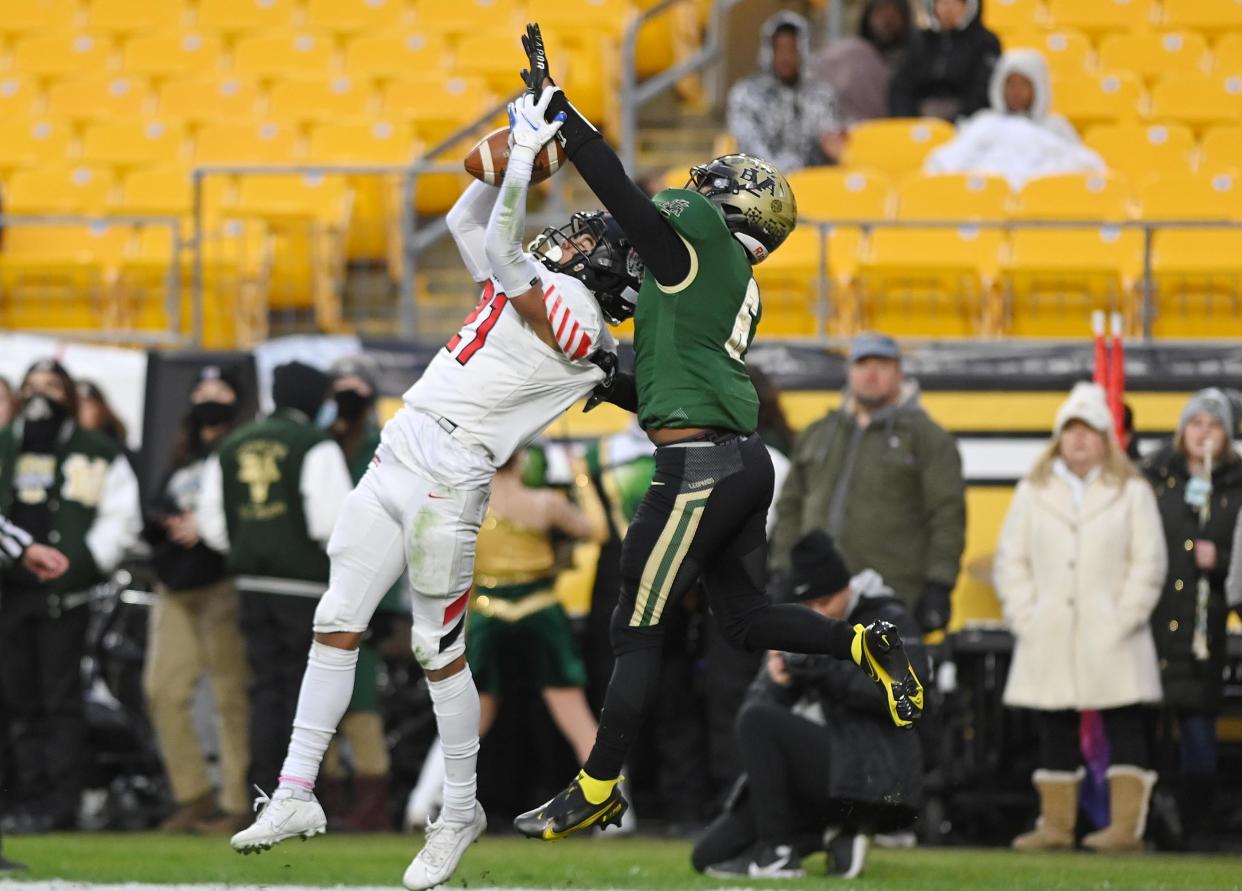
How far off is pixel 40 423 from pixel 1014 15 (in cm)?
745

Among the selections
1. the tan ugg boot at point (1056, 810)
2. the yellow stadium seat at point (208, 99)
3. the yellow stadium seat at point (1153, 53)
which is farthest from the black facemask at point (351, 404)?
the yellow stadium seat at point (1153, 53)

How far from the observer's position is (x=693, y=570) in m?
6.66

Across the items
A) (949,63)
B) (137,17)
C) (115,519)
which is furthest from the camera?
(137,17)

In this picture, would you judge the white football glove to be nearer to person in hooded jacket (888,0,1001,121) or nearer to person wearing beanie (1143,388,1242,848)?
person wearing beanie (1143,388,1242,848)

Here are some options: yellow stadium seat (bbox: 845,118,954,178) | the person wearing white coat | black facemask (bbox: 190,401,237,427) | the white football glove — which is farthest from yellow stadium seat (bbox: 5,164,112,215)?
the white football glove

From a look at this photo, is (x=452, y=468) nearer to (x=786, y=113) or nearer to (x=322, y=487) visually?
(x=322, y=487)

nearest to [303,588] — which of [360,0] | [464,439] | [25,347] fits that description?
[25,347]

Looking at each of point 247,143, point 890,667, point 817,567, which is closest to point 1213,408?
point 817,567

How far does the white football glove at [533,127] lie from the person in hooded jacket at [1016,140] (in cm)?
690

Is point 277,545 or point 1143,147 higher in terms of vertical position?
point 1143,147

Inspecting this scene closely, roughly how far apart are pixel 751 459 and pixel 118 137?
951cm

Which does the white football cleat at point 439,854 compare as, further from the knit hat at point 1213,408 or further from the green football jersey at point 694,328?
the knit hat at point 1213,408

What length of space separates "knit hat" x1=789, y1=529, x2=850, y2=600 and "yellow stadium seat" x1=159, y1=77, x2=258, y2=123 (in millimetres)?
7976

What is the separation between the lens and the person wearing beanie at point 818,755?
27.4 ft
